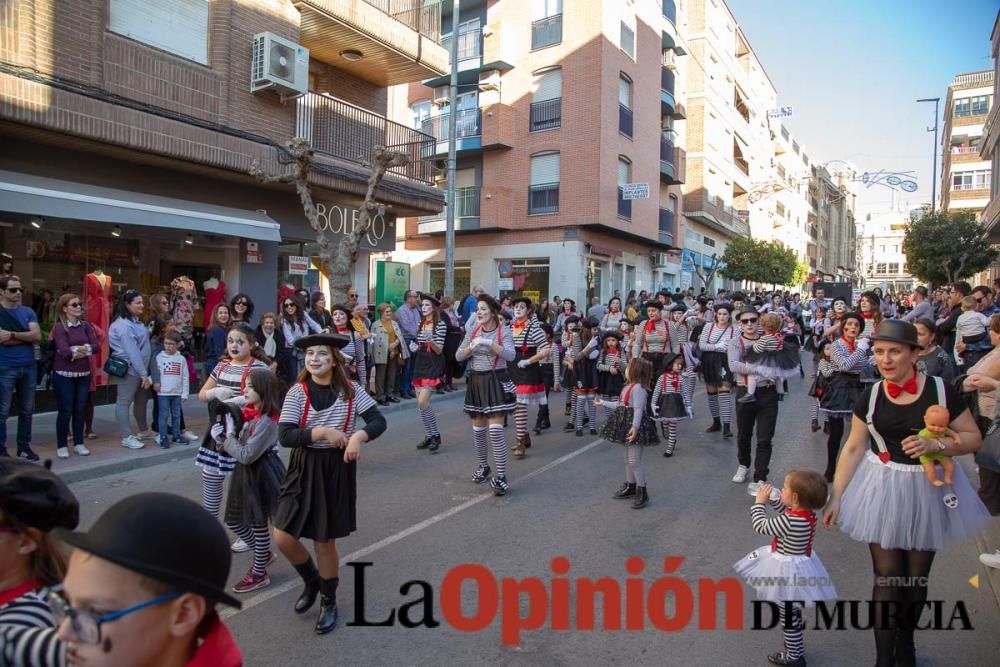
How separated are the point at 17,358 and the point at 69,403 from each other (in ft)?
2.53

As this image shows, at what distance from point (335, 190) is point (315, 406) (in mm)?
12008

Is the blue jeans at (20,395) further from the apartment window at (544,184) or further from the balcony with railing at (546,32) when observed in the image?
the balcony with railing at (546,32)

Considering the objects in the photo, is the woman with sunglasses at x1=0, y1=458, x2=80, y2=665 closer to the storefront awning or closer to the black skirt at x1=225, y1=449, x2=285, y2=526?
the black skirt at x1=225, y1=449, x2=285, y2=526

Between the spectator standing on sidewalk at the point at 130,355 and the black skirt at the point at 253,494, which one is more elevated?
the spectator standing on sidewalk at the point at 130,355

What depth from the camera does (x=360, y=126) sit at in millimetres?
16750

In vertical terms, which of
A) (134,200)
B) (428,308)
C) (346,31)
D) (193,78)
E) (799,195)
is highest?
(799,195)

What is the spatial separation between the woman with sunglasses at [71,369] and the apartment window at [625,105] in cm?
2340

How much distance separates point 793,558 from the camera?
140 inches

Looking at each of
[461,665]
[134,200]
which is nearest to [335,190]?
[134,200]

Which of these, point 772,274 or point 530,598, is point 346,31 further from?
point 772,274

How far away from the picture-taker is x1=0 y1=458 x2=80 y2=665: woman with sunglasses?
1886 millimetres

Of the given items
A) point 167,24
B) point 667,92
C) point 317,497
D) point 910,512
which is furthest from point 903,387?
point 667,92

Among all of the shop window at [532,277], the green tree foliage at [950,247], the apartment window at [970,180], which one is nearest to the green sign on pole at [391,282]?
the shop window at [532,277]

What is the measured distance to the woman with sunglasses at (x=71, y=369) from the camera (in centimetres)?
770
